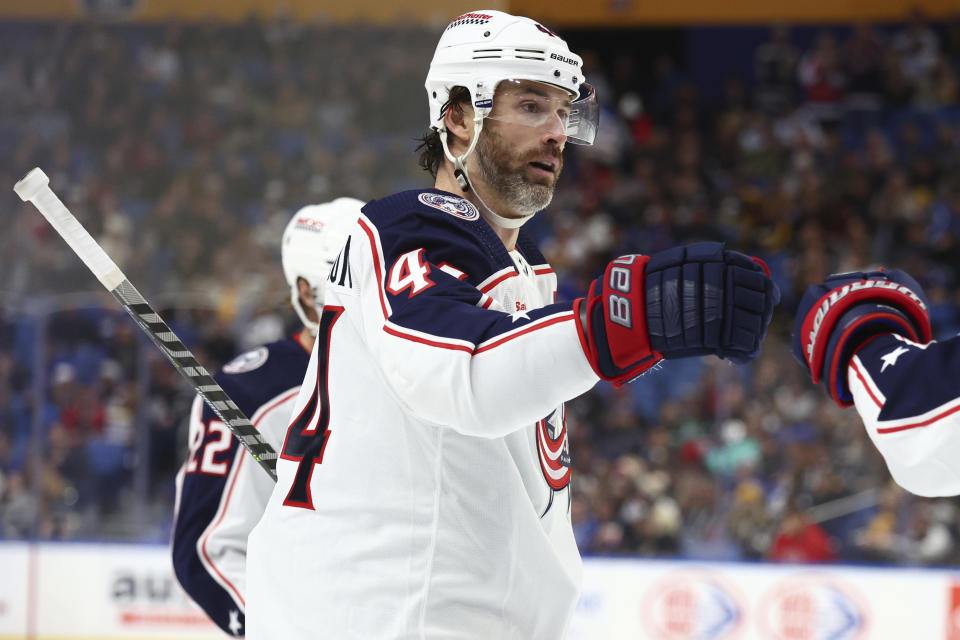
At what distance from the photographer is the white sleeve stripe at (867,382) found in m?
1.34

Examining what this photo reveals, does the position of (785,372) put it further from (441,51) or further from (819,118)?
(819,118)

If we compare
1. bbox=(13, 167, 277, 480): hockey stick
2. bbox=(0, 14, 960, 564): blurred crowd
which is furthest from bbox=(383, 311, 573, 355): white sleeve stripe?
bbox=(0, 14, 960, 564): blurred crowd

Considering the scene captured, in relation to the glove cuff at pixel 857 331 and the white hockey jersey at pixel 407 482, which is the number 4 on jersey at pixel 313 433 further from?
the glove cuff at pixel 857 331

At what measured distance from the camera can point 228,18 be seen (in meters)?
7.80

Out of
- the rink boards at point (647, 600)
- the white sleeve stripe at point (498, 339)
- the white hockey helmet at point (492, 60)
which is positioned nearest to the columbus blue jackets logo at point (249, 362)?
the white hockey helmet at point (492, 60)

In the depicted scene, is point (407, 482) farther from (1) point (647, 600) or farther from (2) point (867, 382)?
(1) point (647, 600)

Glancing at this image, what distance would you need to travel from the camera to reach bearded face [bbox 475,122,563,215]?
1.92 meters

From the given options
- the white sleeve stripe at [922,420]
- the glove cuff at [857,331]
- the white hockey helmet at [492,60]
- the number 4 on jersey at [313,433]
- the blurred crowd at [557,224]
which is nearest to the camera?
the white sleeve stripe at [922,420]

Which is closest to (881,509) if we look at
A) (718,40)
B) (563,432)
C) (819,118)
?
(563,432)

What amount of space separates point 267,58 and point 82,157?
128 cm

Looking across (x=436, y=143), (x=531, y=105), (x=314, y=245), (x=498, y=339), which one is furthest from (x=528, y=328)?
(x=314, y=245)

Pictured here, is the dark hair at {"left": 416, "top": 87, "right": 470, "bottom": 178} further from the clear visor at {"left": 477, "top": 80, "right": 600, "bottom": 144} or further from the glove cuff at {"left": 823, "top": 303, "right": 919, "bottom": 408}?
the glove cuff at {"left": 823, "top": 303, "right": 919, "bottom": 408}

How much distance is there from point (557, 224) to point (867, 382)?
27.8 feet

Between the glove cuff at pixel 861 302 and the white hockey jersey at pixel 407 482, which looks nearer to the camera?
the glove cuff at pixel 861 302
